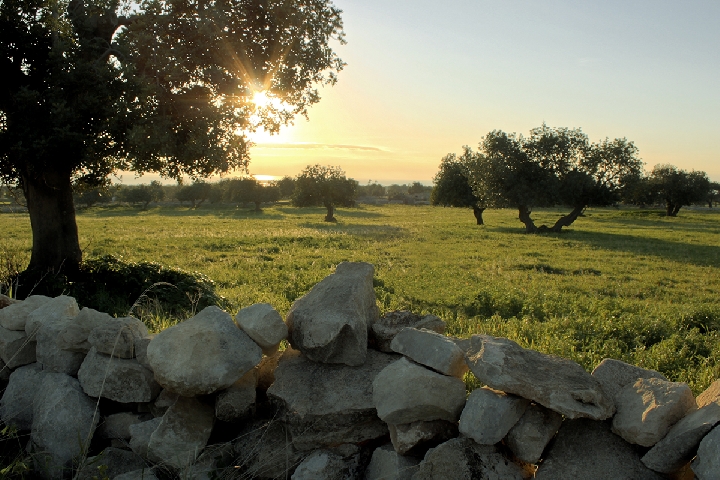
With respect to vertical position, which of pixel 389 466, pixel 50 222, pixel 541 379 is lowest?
pixel 389 466

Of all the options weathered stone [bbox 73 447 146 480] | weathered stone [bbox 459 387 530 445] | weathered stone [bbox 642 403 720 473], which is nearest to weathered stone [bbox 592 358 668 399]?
weathered stone [bbox 642 403 720 473]

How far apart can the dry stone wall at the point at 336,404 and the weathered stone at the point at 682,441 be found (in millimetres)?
10

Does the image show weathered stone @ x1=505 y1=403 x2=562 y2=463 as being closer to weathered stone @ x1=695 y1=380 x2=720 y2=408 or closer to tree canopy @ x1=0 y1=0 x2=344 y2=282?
weathered stone @ x1=695 y1=380 x2=720 y2=408

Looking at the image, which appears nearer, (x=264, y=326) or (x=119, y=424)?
(x=264, y=326)

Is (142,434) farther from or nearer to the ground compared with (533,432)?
nearer to the ground

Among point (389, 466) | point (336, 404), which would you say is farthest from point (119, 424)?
point (389, 466)

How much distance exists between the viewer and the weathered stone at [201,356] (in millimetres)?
4465

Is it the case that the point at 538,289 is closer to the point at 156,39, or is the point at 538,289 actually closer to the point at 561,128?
the point at 156,39

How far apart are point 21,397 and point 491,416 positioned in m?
5.18

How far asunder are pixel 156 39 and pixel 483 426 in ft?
39.2

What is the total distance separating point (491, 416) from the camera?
12.4 feet

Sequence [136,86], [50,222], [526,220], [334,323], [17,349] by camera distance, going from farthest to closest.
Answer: [526,220], [50,222], [136,86], [17,349], [334,323]

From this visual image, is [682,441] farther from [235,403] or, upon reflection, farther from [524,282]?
[524,282]

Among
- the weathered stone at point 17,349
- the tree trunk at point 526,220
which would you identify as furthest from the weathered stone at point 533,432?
the tree trunk at point 526,220
